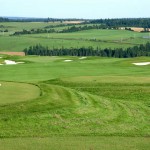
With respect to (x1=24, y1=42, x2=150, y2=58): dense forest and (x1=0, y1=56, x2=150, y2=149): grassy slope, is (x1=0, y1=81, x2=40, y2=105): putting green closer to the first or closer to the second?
(x1=0, y1=56, x2=150, y2=149): grassy slope

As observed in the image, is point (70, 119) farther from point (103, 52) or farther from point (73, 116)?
point (103, 52)

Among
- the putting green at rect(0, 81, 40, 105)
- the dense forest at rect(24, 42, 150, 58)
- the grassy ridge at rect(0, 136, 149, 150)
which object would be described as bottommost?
the dense forest at rect(24, 42, 150, 58)

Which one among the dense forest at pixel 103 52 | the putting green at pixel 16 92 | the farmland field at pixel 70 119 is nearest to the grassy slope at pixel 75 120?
the farmland field at pixel 70 119

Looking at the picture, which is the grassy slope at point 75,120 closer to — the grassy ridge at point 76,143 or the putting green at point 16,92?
the grassy ridge at point 76,143

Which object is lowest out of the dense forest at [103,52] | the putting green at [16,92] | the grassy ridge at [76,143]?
the dense forest at [103,52]

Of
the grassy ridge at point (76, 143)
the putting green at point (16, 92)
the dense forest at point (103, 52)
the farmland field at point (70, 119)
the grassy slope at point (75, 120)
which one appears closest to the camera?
the grassy ridge at point (76, 143)

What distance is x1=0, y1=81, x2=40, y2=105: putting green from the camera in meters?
22.5

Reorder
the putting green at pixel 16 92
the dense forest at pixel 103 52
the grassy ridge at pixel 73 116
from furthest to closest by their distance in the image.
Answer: the dense forest at pixel 103 52, the putting green at pixel 16 92, the grassy ridge at pixel 73 116

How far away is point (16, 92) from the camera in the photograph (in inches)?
953

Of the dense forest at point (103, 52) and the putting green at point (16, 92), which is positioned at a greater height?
the putting green at point (16, 92)

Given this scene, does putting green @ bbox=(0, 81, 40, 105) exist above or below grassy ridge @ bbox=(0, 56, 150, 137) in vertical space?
above

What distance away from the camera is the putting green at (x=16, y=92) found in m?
22.5

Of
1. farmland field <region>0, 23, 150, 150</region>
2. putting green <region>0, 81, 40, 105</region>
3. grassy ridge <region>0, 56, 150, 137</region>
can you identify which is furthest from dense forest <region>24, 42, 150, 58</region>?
putting green <region>0, 81, 40, 105</region>

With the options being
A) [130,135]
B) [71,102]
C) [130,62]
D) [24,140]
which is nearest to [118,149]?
[130,135]
